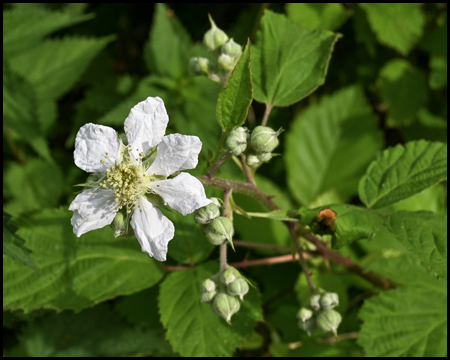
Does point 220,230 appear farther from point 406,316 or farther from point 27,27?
point 27,27

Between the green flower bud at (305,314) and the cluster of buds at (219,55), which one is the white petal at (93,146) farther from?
the green flower bud at (305,314)

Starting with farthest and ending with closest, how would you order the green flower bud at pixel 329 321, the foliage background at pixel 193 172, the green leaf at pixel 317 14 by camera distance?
the green leaf at pixel 317 14
the foliage background at pixel 193 172
the green flower bud at pixel 329 321

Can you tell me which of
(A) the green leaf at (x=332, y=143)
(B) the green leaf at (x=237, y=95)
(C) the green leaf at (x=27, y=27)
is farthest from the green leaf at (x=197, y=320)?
(C) the green leaf at (x=27, y=27)

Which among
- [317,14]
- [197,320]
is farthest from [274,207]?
[317,14]

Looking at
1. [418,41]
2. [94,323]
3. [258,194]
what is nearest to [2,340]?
[94,323]

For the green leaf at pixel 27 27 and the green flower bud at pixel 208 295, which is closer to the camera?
the green flower bud at pixel 208 295

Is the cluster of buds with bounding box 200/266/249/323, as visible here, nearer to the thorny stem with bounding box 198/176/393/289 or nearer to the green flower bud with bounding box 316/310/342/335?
the thorny stem with bounding box 198/176/393/289
